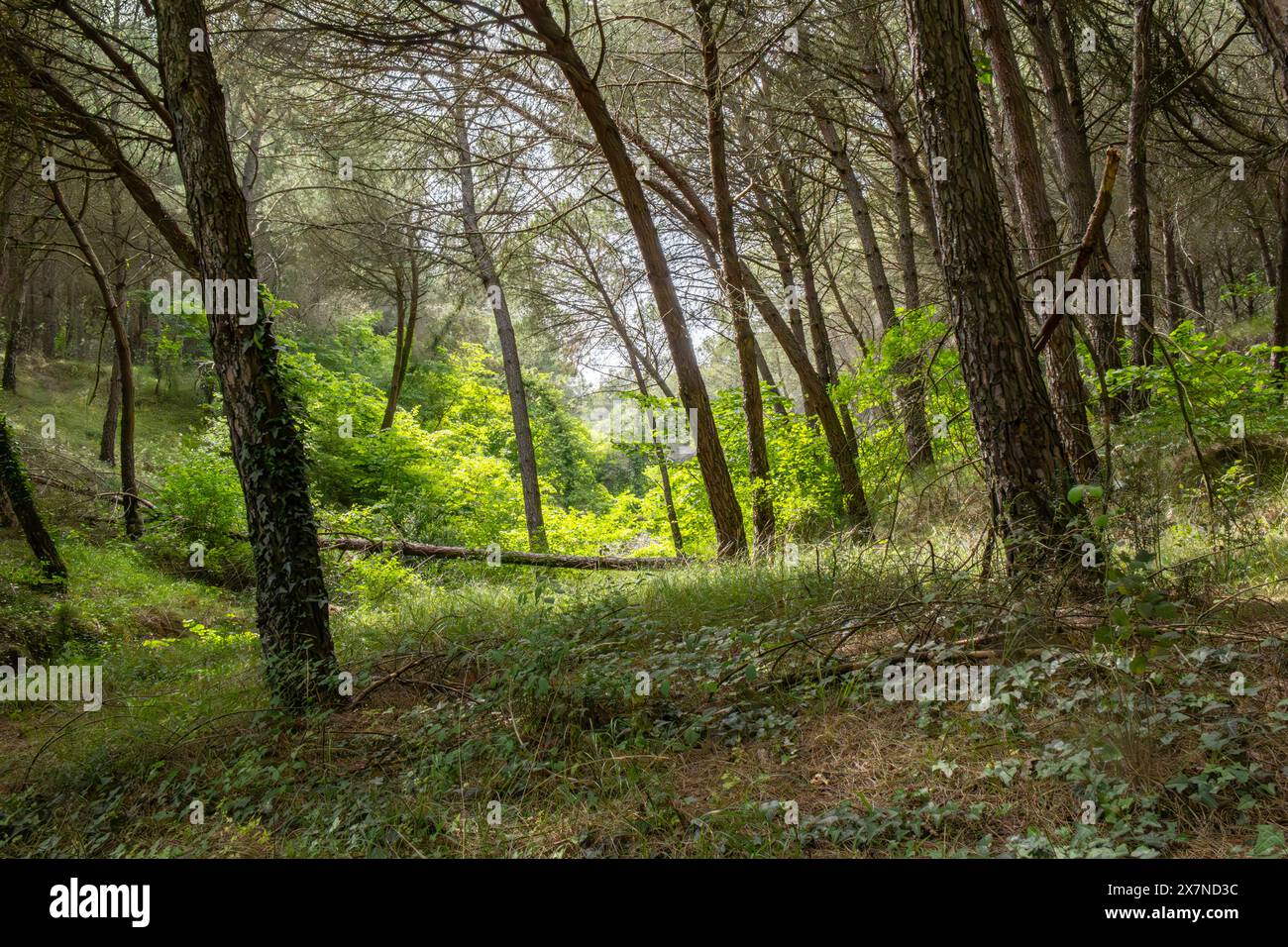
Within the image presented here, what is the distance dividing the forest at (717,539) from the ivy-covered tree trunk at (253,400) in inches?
1.1

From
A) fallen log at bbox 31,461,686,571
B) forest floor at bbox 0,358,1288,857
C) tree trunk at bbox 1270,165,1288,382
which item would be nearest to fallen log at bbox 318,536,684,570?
fallen log at bbox 31,461,686,571

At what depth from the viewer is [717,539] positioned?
29.2 feet

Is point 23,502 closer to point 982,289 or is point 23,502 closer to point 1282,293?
point 982,289

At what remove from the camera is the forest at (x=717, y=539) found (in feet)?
10.4

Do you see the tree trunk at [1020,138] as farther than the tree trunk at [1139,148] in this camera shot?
No

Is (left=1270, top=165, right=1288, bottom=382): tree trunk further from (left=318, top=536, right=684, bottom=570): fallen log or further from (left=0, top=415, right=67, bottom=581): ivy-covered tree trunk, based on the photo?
(left=0, top=415, right=67, bottom=581): ivy-covered tree trunk

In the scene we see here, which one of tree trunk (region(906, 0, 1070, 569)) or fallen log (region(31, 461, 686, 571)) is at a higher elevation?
tree trunk (region(906, 0, 1070, 569))

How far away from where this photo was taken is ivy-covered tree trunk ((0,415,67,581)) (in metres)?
9.11

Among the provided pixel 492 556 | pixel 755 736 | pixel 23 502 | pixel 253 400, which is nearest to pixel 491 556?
pixel 492 556

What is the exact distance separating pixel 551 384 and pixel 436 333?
15.2 feet

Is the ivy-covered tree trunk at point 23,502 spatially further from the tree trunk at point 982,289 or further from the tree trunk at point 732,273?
the tree trunk at point 982,289

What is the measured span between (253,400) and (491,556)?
15.2 feet

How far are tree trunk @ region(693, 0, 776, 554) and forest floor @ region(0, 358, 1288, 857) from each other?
309 centimetres

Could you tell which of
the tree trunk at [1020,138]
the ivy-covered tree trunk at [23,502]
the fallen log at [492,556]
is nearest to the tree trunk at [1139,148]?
the tree trunk at [1020,138]
